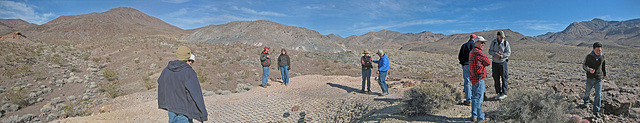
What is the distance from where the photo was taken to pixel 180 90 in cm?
329

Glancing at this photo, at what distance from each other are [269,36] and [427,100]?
32.7 m

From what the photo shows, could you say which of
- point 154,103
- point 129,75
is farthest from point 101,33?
point 154,103

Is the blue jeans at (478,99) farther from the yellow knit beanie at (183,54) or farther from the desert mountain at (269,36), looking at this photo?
the desert mountain at (269,36)

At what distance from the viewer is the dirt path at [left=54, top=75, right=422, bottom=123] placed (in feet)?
19.9

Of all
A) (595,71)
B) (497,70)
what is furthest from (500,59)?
(595,71)

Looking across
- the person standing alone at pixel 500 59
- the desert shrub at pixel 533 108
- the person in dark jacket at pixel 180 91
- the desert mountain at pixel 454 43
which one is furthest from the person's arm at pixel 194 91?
the desert mountain at pixel 454 43

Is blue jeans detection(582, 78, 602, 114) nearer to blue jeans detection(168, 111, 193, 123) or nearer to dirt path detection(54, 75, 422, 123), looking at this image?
dirt path detection(54, 75, 422, 123)

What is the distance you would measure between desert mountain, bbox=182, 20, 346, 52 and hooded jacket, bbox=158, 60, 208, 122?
2940cm

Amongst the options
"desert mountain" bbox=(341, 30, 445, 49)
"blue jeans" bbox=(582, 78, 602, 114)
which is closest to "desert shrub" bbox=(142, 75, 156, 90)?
"blue jeans" bbox=(582, 78, 602, 114)

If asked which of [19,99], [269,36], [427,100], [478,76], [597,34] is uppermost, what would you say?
[597,34]

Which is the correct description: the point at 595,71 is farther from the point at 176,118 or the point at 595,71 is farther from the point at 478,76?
the point at 176,118

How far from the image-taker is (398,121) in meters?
4.70

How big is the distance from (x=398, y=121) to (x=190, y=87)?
11.0ft

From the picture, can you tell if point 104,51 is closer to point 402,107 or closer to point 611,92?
point 402,107
